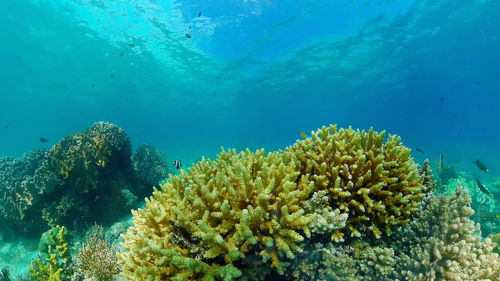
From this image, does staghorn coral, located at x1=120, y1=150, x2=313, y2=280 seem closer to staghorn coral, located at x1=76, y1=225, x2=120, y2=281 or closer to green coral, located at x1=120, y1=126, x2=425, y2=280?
green coral, located at x1=120, y1=126, x2=425, y2=280

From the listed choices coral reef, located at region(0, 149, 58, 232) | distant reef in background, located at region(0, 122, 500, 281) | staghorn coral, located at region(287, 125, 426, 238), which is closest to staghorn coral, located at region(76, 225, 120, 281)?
distant reef in background, located at region(0, 122, 500, 281)

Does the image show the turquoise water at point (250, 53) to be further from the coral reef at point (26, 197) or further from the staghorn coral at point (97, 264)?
the staghorn coral at point (97, 264)

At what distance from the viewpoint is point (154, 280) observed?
2078 millimetres

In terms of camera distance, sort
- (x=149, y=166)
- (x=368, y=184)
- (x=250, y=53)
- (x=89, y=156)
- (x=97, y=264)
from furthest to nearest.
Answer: (x=250, y=53), (x=149, y=166), (x=89, y=156), (x=97, y=264), (x=368, y=184)

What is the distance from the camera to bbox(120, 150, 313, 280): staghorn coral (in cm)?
205

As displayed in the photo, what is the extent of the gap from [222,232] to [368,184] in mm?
1934

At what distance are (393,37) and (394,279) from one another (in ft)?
125

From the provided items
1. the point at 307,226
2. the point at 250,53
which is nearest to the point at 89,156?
the point at 307,226

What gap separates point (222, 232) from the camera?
2205mm

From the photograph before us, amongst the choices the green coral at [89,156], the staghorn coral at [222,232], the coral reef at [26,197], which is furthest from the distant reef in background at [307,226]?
the coral reef at [26,197]

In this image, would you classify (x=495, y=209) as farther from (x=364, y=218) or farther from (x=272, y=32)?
(x=272, y=32)

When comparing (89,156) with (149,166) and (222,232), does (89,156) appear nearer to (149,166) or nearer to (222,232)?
(149,166)

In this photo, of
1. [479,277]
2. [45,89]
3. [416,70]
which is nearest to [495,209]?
[479,277]

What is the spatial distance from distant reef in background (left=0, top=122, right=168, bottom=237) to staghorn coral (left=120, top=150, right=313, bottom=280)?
619 cm
